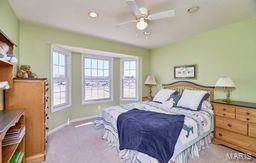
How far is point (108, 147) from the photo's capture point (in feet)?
8.89

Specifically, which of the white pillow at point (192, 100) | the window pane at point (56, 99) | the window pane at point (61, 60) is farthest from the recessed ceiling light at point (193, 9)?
the window pane at point (56, 99)

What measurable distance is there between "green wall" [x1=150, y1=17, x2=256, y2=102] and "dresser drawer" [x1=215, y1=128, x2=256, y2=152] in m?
0.81

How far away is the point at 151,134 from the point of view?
1.91 meters

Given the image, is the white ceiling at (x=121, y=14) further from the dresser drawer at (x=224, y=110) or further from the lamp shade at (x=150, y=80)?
the dresser drawer at (x=224, y=110)

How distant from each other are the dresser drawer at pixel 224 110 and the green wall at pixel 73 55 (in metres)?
2.53

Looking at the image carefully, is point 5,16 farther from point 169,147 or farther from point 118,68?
A: point 118,68

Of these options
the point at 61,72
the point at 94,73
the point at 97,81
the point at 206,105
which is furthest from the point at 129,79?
the point at 206,105

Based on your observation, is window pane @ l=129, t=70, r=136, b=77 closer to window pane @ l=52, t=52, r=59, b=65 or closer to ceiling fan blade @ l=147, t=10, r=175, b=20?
window pane @ l=52, t=52, r=59, b=65

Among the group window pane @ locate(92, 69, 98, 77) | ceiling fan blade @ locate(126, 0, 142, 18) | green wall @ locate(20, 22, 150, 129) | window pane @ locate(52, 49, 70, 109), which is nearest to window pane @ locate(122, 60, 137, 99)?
green wall @ locate(20, 22, 150, 129)

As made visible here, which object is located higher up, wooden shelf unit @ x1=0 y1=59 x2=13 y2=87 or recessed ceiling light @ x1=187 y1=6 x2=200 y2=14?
recessed ceiling light @ x1=187 y1=6 x2=200 y2=14

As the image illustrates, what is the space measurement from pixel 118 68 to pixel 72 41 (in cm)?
207

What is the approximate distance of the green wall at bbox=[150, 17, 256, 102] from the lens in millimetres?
2791

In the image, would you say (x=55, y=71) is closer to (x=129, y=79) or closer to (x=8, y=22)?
(x=8, y=22)

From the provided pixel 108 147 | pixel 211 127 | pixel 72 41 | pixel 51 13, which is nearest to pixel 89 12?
pixel 51 13
